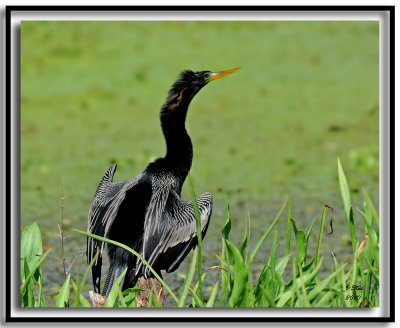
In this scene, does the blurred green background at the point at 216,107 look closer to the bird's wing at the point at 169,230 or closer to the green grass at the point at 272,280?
the bird's wing at the point at 169,230

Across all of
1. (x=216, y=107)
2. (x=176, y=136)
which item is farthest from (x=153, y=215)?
(x=216, y=107)

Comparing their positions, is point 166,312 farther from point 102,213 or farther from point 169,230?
point 102,213

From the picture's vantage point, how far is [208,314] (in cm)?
377

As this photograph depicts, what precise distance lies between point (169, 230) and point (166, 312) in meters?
0.66

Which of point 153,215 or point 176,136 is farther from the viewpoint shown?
point 176,136

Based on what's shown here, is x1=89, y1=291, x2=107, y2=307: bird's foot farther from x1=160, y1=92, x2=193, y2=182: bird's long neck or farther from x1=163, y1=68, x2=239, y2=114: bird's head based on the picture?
x1=163, y1=68, x2=239, y2=114: bird's head

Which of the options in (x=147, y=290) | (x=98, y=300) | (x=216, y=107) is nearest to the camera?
(x=98, y=300)

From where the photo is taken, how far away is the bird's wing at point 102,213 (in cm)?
432


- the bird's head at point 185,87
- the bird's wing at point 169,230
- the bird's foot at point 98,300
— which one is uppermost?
the bird's head at point 185,87

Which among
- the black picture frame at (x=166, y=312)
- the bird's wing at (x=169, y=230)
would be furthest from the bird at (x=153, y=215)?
the black picture frame at (x=166, y=312)

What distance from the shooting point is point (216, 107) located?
393 inches


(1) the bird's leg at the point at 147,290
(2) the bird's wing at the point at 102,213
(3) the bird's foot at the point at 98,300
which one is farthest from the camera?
(2) the bird's wing at the point at 102,213

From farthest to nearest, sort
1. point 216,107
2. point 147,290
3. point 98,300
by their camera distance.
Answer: point 216,107
point 147,290
point 98,300

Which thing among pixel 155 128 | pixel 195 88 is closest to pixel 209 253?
pixel 195 88
